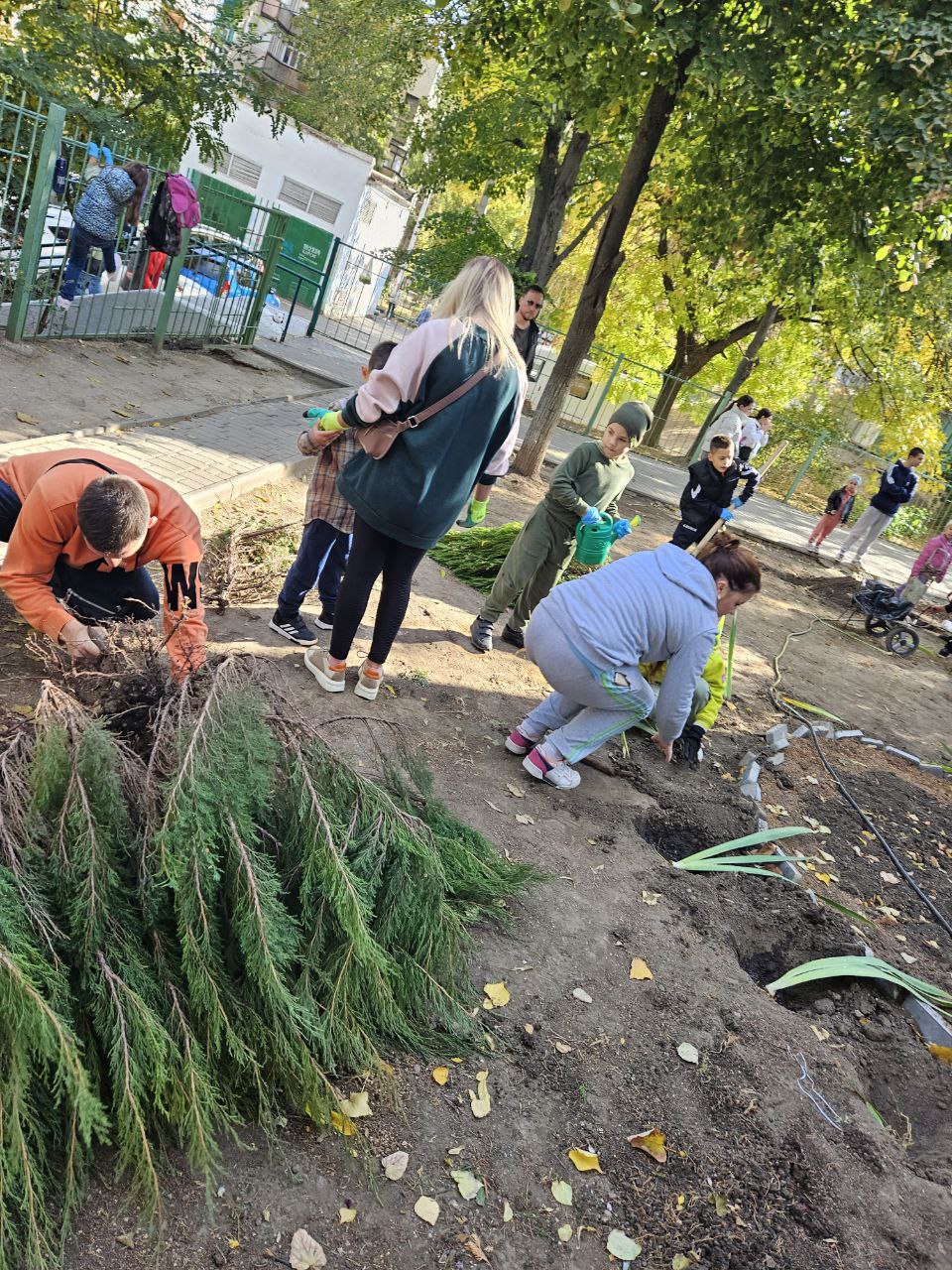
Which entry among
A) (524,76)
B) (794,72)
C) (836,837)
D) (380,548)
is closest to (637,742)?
(836,837)

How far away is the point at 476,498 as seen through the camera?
4.00m

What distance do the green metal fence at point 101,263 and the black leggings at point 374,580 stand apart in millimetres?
4936

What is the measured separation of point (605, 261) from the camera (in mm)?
9305

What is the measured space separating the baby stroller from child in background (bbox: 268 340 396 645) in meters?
7.76

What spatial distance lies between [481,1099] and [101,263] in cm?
852

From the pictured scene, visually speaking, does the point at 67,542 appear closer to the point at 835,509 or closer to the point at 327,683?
the point at 327,683

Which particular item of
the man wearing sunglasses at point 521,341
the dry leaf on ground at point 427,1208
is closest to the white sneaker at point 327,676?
the man wearing sunglasses at point 521,341

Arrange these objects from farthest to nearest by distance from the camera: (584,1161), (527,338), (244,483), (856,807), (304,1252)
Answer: (527,338)
(244,483)
(856,807)
(584,1161)
(304,1252)

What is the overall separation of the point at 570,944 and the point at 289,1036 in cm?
134

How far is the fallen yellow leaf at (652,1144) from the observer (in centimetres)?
235

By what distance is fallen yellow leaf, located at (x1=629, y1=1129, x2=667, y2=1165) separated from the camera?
2346 millimetres

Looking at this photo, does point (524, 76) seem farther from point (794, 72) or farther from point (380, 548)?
point (380, 548)

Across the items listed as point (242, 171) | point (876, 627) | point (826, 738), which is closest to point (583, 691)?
point (826, 738)

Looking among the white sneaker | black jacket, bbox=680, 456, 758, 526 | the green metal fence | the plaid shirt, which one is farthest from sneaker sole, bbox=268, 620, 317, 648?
black jacket, bbox=680, 456, 758, 526
